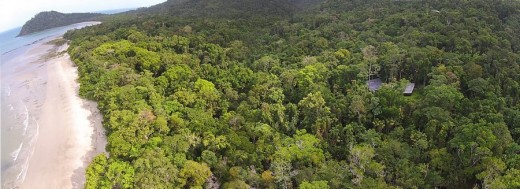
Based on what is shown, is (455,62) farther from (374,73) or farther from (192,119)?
(192,119)

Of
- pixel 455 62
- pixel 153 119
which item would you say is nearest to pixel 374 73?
pixel 455 62

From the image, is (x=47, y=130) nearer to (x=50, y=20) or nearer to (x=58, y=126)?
(x=58, y=126)

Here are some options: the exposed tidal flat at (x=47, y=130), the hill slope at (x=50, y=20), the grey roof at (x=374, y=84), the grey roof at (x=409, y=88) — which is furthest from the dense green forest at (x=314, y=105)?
the hill slope at (x=50, y=20)

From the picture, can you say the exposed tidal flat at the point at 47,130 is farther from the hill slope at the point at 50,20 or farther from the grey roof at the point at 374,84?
the hill slope at the point at 50,20

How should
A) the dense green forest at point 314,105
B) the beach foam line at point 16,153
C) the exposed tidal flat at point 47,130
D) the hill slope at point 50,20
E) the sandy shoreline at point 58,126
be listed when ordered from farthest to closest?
1. the hill slope at point 50,20
2. the beach foam line at point 16,153
3. the exposed tidal flat at point 47,130
4. the sandy shoreline at point 58,126
5. the dense green forest at point 314,105

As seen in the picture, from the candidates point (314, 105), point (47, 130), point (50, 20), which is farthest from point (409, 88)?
point (50, 20)
